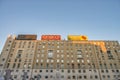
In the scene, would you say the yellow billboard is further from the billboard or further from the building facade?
the billboard

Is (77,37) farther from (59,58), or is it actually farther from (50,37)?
(59,58)

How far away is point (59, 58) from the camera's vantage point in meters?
63.5

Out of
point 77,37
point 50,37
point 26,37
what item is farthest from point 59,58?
point 26,37

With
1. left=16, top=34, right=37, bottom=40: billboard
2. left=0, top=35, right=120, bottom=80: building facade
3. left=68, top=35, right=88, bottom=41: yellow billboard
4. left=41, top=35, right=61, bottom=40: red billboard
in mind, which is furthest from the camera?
left=68, top=35, right=88, bottom=41: yellow billboard

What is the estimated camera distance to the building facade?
5766cm

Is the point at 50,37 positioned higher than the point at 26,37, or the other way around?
the point at 26,37

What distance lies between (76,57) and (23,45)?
3241 centimetres

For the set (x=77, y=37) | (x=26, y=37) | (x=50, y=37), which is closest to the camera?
(x=26, y=37)

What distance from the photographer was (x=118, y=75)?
57.7 m

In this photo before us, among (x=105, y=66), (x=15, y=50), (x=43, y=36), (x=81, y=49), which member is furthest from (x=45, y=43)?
(x=105, y=66)

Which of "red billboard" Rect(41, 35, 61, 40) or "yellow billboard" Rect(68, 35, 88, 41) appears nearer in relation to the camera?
"red billboard" Rect(41, 35, 61, 40)

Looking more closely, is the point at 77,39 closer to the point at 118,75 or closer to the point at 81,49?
the point at 81,49

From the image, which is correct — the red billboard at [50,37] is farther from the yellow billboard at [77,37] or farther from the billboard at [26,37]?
the yellow billboard at [77,37]

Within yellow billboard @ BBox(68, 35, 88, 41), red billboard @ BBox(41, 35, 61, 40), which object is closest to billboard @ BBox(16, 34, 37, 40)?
red billboard @ BBox(41, 35, 61, 40)
